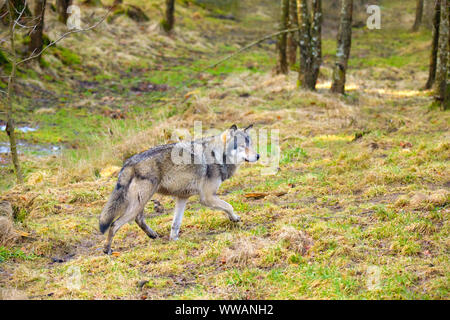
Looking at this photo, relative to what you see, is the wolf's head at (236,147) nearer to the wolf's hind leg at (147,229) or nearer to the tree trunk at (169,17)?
the wolf's hind leg at (147,229)

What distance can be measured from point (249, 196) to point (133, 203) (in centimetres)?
267

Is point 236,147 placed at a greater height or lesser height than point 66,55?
lesser

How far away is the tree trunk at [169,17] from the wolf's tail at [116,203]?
76.8ft

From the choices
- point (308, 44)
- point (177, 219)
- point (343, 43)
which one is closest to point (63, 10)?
point (308, 44)

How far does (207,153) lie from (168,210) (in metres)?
1.76

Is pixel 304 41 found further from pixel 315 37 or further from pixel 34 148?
pixel 34 148

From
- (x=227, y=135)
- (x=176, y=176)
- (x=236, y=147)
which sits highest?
(x=227, y=135)

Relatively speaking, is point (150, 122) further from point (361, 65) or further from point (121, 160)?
point (361, 65)

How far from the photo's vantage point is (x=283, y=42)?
1905cm

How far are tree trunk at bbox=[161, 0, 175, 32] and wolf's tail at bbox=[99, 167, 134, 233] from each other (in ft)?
76.8

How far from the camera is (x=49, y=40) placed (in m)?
19.5

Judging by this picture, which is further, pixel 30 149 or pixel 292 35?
pixel 292 35

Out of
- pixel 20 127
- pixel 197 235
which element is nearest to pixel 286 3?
pixel 20 127

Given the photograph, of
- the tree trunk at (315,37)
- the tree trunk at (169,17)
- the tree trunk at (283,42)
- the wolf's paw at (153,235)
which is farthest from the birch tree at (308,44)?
the tree trunk at (169,17)
